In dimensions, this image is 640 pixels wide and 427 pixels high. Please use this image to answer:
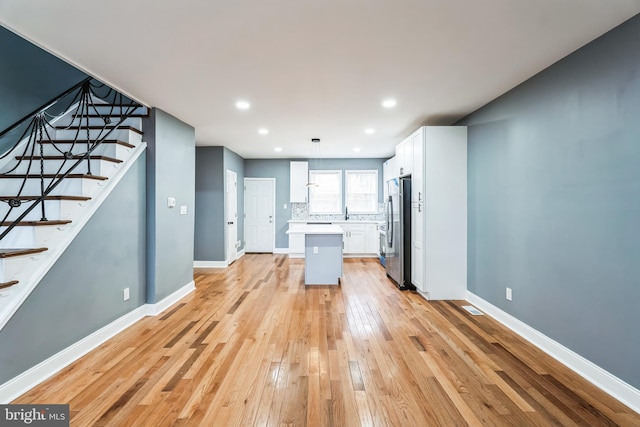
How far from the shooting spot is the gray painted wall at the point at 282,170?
296 inches

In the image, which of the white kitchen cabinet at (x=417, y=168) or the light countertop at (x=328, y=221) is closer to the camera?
the white kitchen cabinet at (x=417, y=168)

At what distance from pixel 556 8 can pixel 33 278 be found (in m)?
4.25

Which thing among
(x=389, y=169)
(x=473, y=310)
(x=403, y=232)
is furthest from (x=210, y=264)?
(x=473, y=310)

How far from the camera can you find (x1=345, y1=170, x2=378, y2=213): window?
752cm

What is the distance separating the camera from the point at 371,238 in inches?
278

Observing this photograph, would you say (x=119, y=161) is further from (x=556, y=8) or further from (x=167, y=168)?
(x=556, y=8)

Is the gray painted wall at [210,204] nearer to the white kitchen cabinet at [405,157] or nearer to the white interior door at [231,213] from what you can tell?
the white interior door at [231,213]

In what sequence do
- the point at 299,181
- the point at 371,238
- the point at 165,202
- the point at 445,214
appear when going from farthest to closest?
the point at 299,181, the point at 371,238, the point at 445,214, the point at 165,202

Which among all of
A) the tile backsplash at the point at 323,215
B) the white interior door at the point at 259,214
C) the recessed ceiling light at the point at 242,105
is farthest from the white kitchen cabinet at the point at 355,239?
the recessed ceiling light at the point at 242,105

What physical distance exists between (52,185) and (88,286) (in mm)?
994

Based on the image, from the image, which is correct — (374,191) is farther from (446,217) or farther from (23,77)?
(23,77)

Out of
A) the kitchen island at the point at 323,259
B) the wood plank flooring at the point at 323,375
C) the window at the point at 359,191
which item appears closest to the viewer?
the wood plank flooring at the point at 323,375

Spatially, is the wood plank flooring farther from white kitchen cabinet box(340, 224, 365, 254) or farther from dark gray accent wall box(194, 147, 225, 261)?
white kitchen cabinet box(340, 224, 365, 254)

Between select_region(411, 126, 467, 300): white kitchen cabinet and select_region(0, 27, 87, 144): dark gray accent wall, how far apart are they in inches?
197
